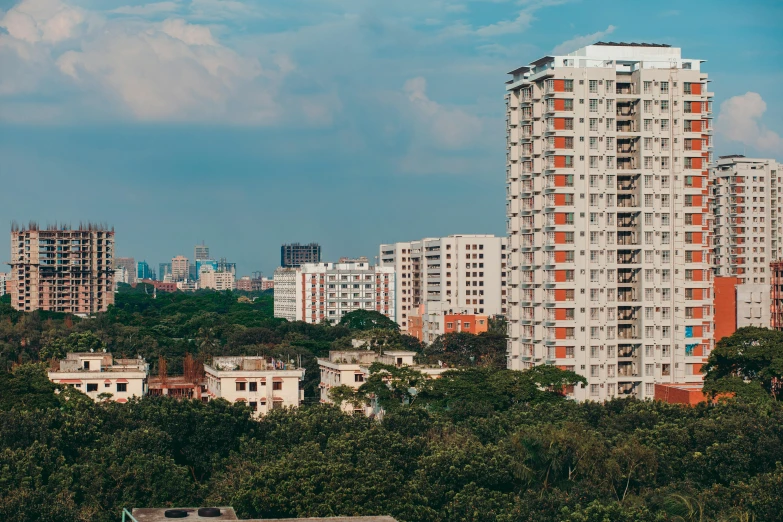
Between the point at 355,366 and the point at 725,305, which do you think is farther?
the point at 725,305

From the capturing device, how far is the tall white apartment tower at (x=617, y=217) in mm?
75688

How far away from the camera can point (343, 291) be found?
198 meters

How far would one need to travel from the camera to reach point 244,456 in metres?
52.5

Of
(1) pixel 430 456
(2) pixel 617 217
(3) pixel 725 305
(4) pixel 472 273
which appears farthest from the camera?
(4) pixel 472 273

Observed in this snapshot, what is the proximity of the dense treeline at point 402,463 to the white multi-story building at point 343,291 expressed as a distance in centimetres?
13530

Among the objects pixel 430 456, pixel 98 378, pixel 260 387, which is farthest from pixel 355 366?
pixel 430 456

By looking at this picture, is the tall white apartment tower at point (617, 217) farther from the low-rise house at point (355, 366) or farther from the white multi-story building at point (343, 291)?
the white multi-story building at point (343, 291)

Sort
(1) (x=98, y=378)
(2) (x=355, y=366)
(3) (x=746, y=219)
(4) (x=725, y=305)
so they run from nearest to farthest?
(1) (x=98, y=378) < (2) (x=355, y=366) < (4) (x=725, y=305) < (3) (x=746, y=219)

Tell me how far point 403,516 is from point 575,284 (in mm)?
37228

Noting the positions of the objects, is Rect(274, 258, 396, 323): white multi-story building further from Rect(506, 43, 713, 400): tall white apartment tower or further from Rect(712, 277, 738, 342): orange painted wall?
Rect(506, 43, 713, 400): tall white apartment tower

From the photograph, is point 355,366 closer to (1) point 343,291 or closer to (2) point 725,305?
(2) point 725,305

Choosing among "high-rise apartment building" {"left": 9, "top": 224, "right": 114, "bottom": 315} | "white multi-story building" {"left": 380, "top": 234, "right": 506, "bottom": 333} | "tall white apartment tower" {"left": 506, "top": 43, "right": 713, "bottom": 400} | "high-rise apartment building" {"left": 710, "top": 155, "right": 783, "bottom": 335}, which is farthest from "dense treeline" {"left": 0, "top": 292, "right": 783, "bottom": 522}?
"high-rise apartment building" {"left": 9, "top": 224, "right": 114, "bottom": 315}

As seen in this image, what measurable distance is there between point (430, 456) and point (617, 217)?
36374mm

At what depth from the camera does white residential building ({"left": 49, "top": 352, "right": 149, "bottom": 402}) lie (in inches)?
3051
